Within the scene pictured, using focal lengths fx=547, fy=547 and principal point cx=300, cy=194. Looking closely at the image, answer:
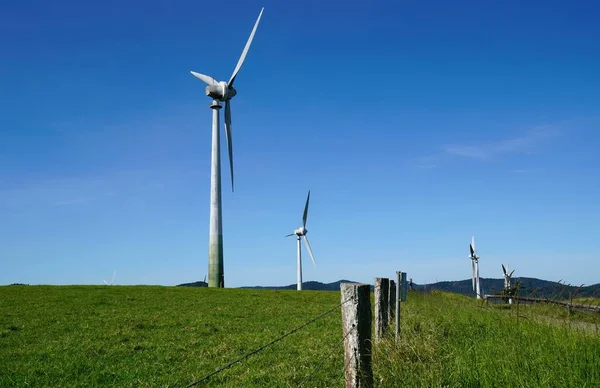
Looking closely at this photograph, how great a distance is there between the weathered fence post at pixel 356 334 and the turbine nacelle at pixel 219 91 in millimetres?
46855

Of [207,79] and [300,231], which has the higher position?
[207,79]

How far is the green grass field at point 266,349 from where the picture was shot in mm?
7715

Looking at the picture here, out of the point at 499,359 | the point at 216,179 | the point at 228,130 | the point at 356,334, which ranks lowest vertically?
the point at 499,359

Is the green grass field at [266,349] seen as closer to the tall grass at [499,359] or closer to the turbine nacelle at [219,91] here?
the tall grass at [499,359]

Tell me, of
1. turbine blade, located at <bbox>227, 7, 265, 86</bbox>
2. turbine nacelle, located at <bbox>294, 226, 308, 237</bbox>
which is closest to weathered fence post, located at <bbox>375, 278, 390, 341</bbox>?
turbine blade, located at <bbox>227, 7, 265, 86</bbox>

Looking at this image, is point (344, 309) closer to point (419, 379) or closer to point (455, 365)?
point (419, 379)

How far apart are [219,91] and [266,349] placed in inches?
1605

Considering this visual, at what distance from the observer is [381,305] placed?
32.7ft

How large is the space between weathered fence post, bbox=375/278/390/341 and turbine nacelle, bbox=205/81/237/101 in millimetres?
44348

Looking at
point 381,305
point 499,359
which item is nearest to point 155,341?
point 381,305

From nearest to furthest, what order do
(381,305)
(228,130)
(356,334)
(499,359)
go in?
1. (356,334)
2. (499,359)
3. (381,305)
4. (228,130)

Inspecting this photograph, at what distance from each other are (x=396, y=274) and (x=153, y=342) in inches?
359

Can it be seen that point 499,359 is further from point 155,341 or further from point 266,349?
point 155,341

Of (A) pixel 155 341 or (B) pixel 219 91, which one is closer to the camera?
(A) pixel 155 341
